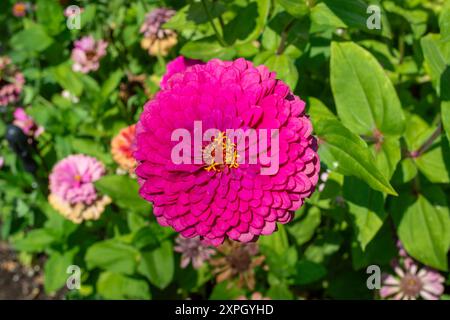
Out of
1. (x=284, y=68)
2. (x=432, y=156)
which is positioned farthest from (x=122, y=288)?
(x=432, y=156)

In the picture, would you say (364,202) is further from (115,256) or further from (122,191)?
(115,256)

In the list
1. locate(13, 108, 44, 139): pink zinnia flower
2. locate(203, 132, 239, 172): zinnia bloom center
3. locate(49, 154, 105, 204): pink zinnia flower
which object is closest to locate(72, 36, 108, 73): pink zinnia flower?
locate(13, 108, 44, 139): pink zinnia flower

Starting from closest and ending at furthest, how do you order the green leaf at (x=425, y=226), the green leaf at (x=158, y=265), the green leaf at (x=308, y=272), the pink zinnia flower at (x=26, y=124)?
1. the green leaf at (x=425, y=226)
2. the green leaf at (x=308, y=272)
3. the green leaf at (x=158, y=265)
4. the pink zinnia flower at (x=26, y=124)

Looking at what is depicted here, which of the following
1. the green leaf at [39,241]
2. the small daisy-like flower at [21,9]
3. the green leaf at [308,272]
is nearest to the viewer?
the green leaf at [308,272]

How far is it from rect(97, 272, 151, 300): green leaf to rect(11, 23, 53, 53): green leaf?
39.4 inches

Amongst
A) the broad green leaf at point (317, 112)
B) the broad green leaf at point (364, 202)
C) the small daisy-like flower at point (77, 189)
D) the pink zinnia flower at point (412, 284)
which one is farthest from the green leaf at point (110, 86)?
the pink zinnia flower at point (412, 284)

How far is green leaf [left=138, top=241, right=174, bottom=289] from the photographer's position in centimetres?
154

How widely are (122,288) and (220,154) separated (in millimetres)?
986

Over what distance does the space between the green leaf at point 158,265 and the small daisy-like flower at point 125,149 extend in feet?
0.90

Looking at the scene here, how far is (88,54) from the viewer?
1976 millimetres

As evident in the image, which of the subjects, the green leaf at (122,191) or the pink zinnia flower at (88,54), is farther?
the pink zinnia flower at (88,54)

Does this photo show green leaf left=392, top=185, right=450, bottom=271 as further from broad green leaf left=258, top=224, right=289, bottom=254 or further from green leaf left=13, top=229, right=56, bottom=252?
green leaf left=13, top=229, right=56, bottom=252

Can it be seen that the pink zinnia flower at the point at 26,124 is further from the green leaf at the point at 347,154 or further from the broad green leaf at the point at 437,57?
the broad green leaf at the point at 437,57

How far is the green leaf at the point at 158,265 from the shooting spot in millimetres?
1543
